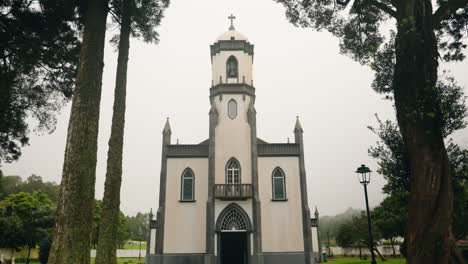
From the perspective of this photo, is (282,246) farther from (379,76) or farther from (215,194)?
(379,76)

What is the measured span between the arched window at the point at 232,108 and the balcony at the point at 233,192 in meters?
5.53

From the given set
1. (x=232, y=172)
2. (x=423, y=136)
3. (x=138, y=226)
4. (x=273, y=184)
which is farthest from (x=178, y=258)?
(x=138, y=226)

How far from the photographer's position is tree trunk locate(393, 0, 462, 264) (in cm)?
650

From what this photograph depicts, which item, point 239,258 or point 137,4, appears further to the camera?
point 239,258

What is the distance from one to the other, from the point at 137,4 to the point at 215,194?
46.6 ft

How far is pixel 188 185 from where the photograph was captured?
23547 mm

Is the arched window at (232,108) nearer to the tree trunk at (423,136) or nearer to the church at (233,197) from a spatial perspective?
the church at (233,197)

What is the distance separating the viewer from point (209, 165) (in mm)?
23219

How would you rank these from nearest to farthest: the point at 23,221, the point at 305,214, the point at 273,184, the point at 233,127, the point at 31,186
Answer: the point at 305,214 < the point at 273,184 < the point at 233,127 < the point at 23,221 < the point at 31,186

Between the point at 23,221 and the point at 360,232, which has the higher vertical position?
the point at 23,221

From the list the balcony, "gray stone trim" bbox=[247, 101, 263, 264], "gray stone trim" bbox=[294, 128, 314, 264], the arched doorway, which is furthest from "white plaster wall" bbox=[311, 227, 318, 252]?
the balcony

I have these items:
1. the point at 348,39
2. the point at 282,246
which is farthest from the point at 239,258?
the point at 348,39

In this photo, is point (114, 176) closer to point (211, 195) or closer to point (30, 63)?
point (30, 63)

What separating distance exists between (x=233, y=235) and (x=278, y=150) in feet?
23.2
